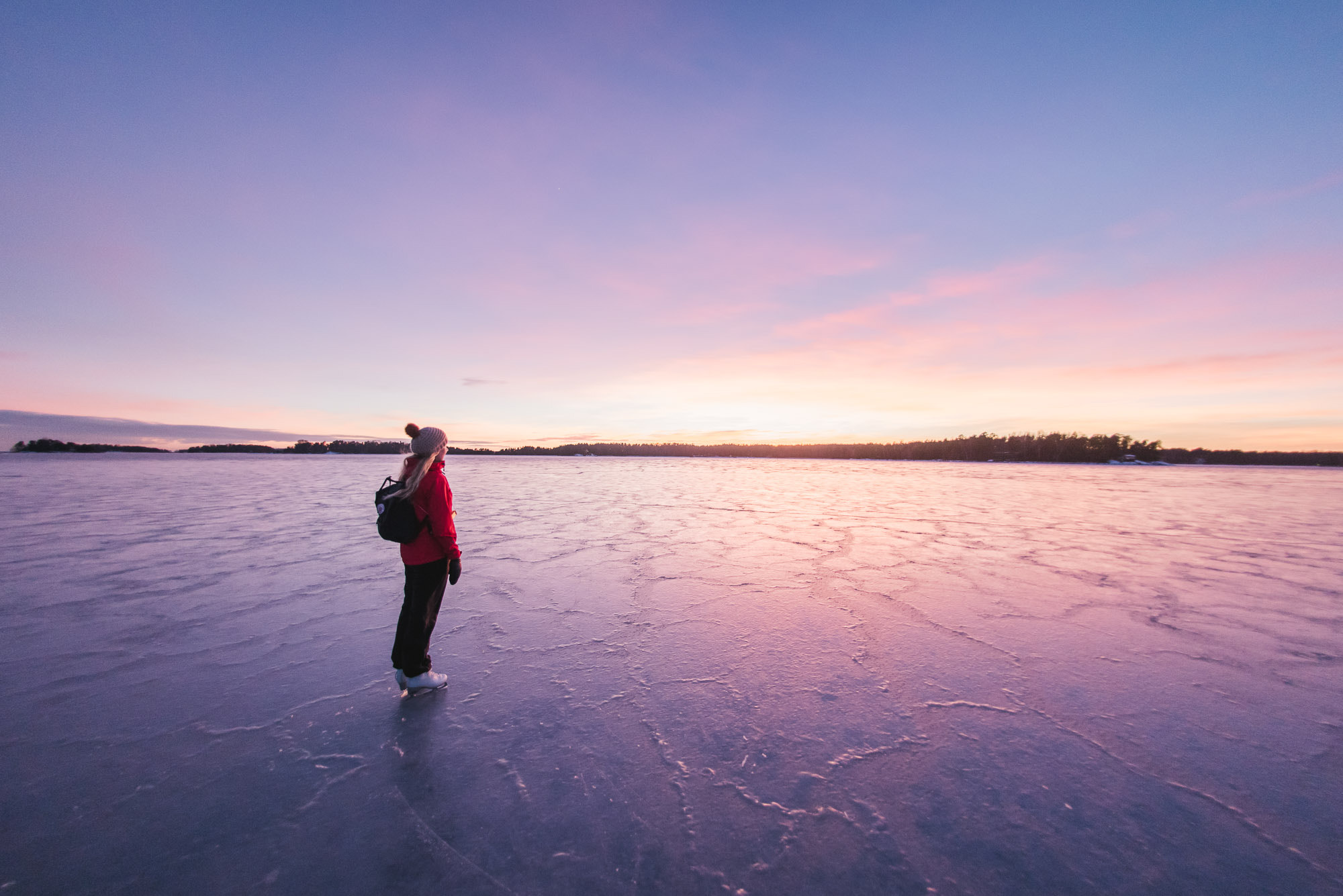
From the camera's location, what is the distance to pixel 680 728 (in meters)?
2.56

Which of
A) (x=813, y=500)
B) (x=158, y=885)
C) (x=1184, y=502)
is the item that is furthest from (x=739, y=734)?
(x=1184, y=502)

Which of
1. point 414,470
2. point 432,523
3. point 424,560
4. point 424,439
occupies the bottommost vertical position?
point 424,560

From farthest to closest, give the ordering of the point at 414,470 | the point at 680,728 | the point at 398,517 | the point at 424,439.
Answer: the point at 424,439 < the point at 414,470 < the point at 398,517 < the point at 680,728

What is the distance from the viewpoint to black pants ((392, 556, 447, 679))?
2.89 metres

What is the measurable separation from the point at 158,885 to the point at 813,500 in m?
12.1

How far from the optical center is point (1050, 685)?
9.80 ft

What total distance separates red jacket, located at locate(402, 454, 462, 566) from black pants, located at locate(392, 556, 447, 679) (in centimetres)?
6

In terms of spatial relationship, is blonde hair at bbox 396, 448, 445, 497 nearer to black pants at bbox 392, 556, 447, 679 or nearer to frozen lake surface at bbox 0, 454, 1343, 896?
black pants at bbox 392, 556, 447, 679

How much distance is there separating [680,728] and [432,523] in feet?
5.85

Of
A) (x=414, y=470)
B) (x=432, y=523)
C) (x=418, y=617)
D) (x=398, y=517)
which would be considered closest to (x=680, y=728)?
(x=418, y=617)

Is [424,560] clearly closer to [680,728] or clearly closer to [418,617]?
[418,617]

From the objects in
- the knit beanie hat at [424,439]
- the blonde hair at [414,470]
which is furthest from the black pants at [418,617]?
the knit beanie hat at [424,439]

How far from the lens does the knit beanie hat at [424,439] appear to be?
2.95 meters

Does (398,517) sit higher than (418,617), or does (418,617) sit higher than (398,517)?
(398,517)
